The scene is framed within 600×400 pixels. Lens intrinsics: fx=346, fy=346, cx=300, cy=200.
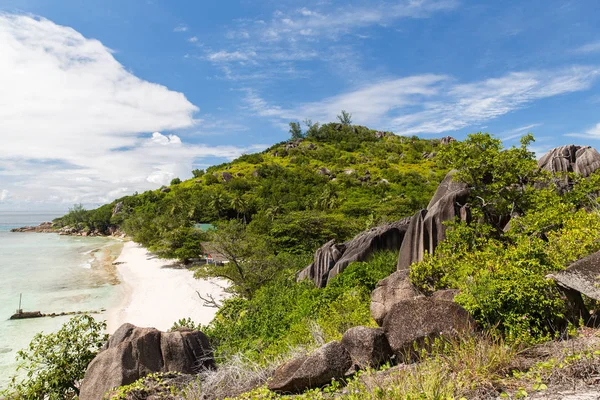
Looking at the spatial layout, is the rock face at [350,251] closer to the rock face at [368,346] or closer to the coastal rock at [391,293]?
the coastal rock at [391,293]

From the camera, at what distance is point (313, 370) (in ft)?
19.2

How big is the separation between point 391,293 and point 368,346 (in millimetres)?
3983

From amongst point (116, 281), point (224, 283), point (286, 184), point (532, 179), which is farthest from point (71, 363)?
point (286, 184)

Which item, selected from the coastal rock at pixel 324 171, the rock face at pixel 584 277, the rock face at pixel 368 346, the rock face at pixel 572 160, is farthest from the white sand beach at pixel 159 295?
the coastal rock at pixel 324 171

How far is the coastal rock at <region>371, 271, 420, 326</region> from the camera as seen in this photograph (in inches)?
370

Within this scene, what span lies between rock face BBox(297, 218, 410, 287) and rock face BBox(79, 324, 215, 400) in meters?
8.91

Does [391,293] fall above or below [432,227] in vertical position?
below

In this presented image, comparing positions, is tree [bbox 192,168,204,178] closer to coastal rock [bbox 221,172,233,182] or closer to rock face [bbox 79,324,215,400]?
coastal rock [bbox 221,172,233,182]

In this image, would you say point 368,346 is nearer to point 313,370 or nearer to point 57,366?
point 313,370

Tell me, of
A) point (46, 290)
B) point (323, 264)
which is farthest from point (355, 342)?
point (46, 290)

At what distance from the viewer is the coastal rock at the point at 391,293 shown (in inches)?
370

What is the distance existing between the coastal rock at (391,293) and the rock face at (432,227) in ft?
11.7

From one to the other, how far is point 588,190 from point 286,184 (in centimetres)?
5639

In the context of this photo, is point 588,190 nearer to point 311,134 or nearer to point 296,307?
point 296,307
